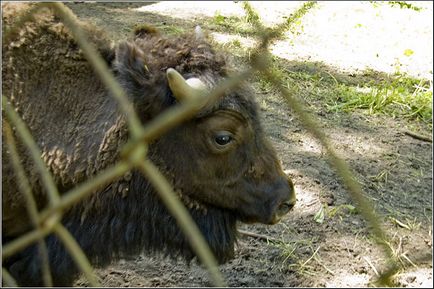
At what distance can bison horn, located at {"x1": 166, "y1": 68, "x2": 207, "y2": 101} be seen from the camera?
279cm

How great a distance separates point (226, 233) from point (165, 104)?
2.35 ft

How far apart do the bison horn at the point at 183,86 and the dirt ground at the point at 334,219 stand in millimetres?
841

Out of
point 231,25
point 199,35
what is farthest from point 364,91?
point 199,35

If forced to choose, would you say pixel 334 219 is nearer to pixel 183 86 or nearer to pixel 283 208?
pixel 283 208

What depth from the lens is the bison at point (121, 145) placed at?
115 inches

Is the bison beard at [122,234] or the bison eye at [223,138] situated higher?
the bison eye at [223,138]

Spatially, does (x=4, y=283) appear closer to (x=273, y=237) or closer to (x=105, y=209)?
(x=105, y=209)

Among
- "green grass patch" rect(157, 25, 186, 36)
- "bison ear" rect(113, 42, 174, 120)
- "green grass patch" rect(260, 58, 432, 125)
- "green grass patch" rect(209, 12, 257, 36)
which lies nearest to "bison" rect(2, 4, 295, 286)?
"bison ear" rect(113, 42, 174, 120)

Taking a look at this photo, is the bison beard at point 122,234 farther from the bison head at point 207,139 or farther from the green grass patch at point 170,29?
the green grass patch at point 170,29

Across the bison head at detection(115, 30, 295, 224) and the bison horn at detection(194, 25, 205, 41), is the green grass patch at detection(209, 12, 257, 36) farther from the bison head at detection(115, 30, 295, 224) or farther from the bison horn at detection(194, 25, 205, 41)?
the bison head at detection(115, 30, 295, 224)

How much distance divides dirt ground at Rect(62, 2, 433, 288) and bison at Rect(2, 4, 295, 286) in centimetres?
52

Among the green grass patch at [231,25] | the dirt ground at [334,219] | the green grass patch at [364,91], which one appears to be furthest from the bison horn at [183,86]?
→ the green grass patch at [231,25]

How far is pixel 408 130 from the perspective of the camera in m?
5.42

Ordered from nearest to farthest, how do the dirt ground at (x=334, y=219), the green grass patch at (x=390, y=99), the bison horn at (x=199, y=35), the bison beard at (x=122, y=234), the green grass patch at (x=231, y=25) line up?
1. the bison beard at (x=122, y=234)
2. the bison horn at (x=199, y=35)
3. the dirt ground at (x=334, y=219)
4. the green grass patch at (x=390, y=99)
5. the green grass patch at (x=231, y=25)
